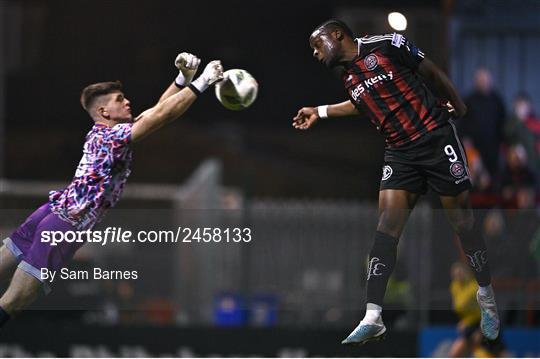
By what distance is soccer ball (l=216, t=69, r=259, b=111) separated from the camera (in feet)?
32.4

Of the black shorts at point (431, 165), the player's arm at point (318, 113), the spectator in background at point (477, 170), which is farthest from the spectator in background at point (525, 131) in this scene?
the black shorts at point (431, 165)

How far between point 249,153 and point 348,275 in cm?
1005

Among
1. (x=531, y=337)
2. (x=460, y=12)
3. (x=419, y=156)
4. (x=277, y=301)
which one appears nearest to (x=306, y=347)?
(x=277, y=301)

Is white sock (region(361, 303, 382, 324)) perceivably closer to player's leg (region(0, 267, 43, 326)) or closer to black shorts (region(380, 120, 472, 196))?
black shorts (region(380, 120, 472, 196))

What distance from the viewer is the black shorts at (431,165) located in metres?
9.77

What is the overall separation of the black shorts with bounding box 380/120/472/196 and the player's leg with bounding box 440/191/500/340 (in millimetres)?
113

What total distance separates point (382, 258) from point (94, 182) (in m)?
2.15

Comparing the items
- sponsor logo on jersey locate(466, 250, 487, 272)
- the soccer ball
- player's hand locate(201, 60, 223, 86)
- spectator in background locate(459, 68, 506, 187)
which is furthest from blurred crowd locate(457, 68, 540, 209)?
player's hand locate(201, 60, 223, 86)

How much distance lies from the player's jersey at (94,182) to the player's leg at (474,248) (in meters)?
2.37

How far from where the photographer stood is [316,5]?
2344 cm

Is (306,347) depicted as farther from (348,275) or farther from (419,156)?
(419,156)

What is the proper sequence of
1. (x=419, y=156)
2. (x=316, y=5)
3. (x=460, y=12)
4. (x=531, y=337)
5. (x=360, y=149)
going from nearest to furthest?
1. (x=419, y=156)
2. (x=531, y=337)
3. (x=460, y=12)
4. (x=316, y=5)
5. (x=360, y=149)

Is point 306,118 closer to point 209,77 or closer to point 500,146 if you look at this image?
point 209,77

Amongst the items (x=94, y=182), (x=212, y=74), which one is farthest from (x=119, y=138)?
(x=212, y=74)
